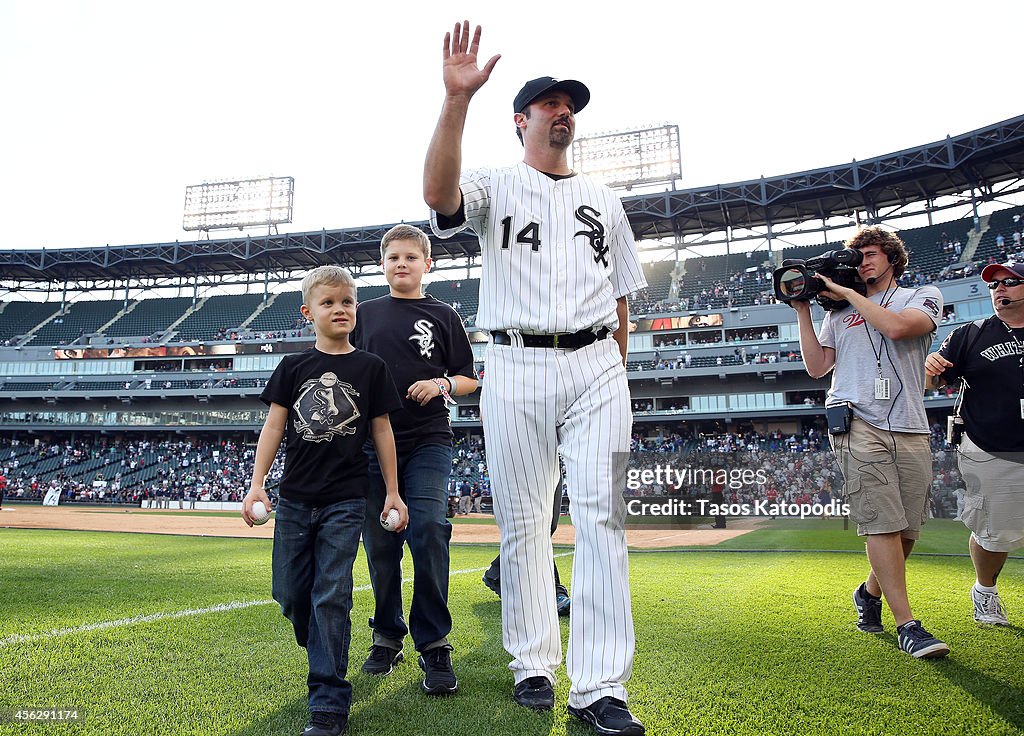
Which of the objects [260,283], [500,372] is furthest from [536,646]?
[260,283]

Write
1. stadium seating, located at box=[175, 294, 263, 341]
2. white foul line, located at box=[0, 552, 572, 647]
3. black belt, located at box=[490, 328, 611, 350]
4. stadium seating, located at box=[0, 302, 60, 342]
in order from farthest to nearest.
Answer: stadium seating, located at box=[0, 302, 60, 342]
stadium seating, located at box=[175, 294, 263, 341]
white foul line, located at box=[0, 552, 572, 647]
black belt, located at box=[490, 328, 611, 350]

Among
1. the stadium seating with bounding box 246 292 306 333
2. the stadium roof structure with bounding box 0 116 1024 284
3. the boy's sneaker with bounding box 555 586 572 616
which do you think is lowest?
the boy's sneaker with bounding box 555 586 572 616

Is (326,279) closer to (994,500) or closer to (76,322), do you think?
(994,500)

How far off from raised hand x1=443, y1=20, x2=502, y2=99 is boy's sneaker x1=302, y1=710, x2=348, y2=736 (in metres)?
2.23

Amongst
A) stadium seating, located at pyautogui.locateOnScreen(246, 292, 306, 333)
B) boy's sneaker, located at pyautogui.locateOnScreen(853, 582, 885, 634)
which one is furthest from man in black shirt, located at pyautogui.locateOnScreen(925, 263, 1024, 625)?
stadium seating, located at pyautogui.locateOnScreen(246, 292, 306, 333)

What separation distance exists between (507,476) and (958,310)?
3612cm

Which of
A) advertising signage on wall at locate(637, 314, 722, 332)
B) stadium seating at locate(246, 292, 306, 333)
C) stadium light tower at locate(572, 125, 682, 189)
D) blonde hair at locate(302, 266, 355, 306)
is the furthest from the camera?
stadium seating at locate(246, 292, 306, 333)

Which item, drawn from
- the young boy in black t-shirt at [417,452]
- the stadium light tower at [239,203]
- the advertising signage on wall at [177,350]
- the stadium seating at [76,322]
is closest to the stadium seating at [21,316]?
the stadium seating at [76,322]

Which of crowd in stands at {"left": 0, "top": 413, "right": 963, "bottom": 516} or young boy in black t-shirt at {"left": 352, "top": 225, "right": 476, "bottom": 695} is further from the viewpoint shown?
crowd in stands at {"left": 0, "top": 413, "right": 963, "bottom": 516}

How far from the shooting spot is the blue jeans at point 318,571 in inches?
98.3

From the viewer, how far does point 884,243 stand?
3828 mm

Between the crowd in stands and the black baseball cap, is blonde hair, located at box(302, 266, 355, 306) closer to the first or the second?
the black baseball cap

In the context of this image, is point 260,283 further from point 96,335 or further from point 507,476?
point 507,476

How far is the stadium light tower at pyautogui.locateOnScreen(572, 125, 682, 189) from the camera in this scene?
44219 millimetres
